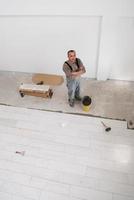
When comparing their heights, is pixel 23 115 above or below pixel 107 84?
below

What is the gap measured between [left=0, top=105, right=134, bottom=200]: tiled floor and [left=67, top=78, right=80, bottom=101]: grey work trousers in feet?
1.52

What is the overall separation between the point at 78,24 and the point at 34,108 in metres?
2.06

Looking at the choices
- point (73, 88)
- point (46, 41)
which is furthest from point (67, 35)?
point (73, 88)

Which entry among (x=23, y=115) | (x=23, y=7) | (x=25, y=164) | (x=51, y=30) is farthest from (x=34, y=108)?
(x=23, y=7)

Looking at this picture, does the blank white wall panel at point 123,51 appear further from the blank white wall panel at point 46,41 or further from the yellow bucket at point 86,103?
the yellow bucket at point 86,103

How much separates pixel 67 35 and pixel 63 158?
2647 mm

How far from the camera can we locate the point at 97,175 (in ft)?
12.2

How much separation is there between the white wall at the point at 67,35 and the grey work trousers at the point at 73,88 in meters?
0.86

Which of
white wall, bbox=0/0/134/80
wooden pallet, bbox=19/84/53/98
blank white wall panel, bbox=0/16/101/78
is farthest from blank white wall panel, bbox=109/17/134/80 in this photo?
wooden pallet, bbox=19/84/53/98

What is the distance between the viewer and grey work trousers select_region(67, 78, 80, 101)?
4.49m

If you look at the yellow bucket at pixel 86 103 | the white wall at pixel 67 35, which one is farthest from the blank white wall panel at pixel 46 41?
the yellow bucket at pixel 86 103

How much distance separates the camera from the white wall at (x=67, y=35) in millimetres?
4336

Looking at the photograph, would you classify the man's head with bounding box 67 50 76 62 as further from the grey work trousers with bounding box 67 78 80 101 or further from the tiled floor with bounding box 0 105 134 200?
the tiled floor with bounding box 0 105 134 200

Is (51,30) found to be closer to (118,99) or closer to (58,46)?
(58,46)
